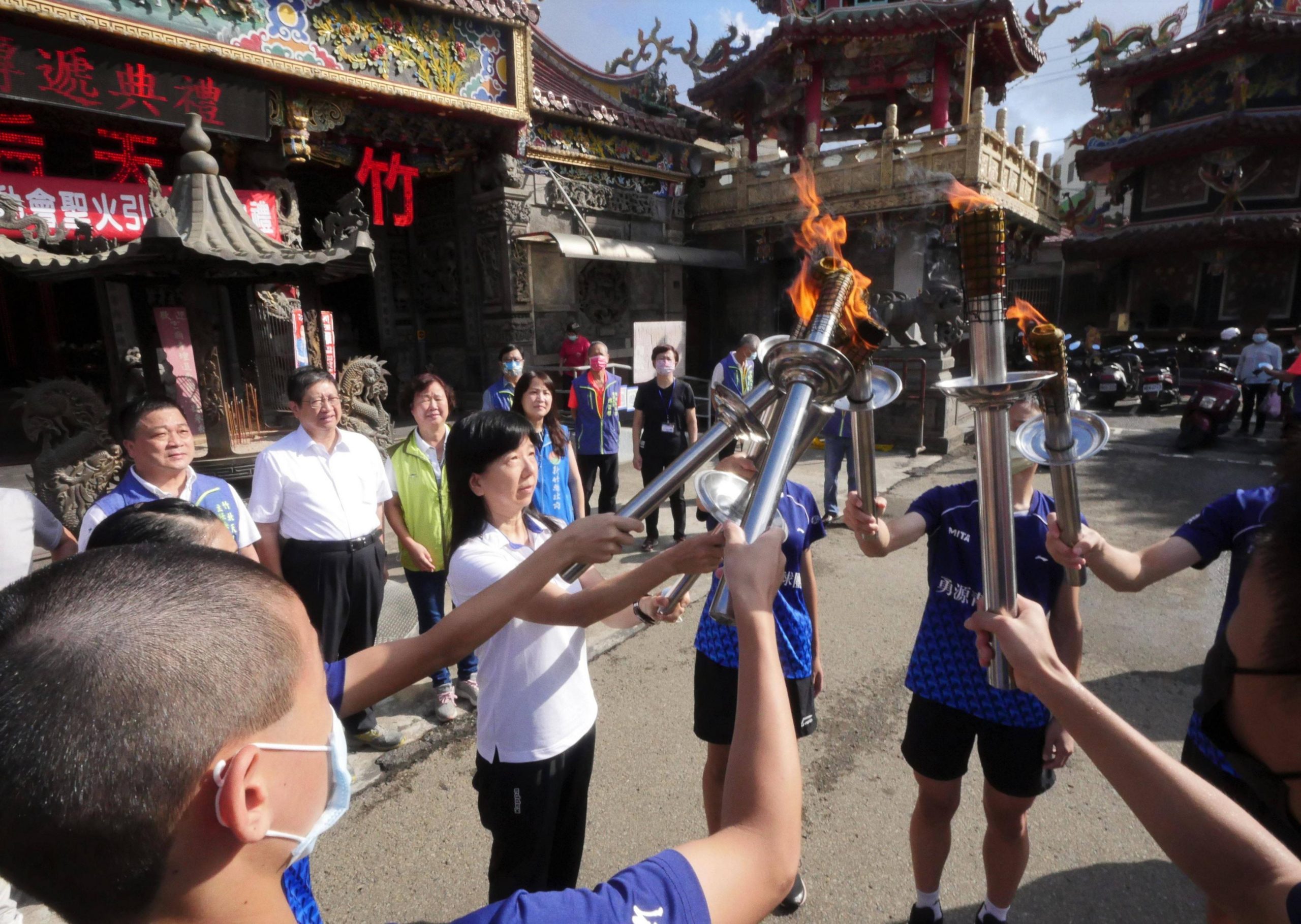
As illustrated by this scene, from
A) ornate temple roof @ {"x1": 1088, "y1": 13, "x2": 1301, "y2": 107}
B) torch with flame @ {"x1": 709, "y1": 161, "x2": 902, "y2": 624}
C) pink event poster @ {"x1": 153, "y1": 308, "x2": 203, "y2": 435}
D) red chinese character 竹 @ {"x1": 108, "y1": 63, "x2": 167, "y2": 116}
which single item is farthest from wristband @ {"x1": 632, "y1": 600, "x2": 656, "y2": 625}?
ornate temple roof @ {"x1": 1088, "y1": 13, "x2": 1301, "y2": 107}

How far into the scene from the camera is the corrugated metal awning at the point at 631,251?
427 inches

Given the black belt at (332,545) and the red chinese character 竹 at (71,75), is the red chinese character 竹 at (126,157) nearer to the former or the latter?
the red chinese character 竹 at (71,75)

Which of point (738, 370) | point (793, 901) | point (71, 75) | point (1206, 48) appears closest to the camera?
point (793, 901)

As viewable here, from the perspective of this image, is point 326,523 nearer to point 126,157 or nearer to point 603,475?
point 603,475

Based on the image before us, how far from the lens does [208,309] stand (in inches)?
210

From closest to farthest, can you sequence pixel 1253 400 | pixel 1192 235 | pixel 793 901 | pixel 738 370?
pixel 793 901 < pixel 738 370 < pixel 1253 400 < pixel 1192 235

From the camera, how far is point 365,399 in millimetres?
6371

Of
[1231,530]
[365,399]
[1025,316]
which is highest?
[1025,316]

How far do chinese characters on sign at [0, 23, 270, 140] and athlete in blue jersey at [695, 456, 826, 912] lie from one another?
7.71 meters

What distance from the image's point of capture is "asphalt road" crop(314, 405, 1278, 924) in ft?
7.89

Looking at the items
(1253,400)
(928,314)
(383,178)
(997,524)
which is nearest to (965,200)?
(997,524)

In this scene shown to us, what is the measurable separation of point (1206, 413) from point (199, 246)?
12.1 meters

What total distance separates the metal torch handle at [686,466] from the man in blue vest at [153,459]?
178cm

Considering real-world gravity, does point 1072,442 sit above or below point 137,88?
below
